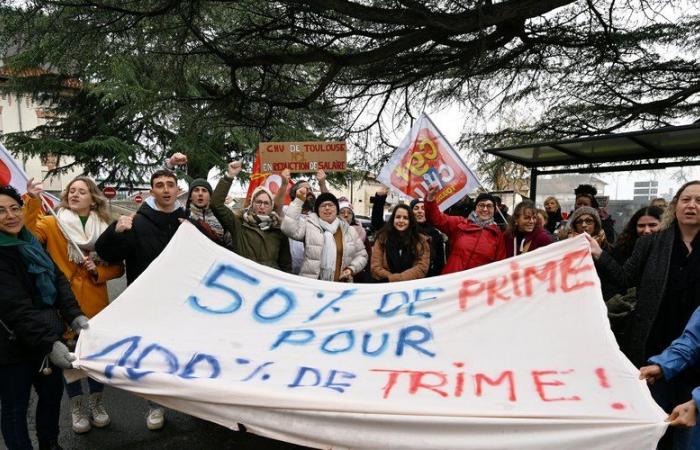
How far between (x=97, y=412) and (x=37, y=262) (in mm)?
1343

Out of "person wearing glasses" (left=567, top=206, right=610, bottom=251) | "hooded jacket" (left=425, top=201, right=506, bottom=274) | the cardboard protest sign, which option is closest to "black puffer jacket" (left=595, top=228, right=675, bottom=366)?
"person wearing glasses" (left=567, top=206, right=610, bottom=251)

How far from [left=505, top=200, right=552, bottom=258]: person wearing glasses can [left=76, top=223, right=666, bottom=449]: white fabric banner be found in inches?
40.3

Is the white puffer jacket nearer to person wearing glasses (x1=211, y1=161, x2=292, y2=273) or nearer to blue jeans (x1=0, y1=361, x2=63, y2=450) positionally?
person wearing glasses (x1=211, y1=161, x2=292, y2=273)

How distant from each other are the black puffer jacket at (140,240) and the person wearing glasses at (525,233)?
2.69 metres

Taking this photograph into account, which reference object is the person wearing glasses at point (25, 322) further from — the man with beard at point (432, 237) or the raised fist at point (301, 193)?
the man with beard at point (432, 237)

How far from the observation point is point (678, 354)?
191cm

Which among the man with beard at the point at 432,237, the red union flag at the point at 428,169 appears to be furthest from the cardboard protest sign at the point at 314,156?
Result: the man with beard at the point at 432,237

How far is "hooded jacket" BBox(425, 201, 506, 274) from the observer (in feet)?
12.7

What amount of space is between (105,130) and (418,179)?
1659 cm

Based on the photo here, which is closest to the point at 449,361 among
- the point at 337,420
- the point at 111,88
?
the point at 337,420

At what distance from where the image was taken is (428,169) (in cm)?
467

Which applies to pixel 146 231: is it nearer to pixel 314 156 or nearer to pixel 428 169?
pixel 428 169

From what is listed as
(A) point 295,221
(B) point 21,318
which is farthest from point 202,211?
(B) point 21,318

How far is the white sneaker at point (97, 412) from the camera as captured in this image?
10.2ft
